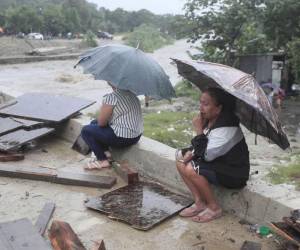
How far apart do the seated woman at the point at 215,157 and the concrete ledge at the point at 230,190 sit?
5.3 inches

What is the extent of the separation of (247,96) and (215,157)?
26.0 inches

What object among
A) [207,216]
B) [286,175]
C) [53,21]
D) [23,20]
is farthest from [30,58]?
[53,21]

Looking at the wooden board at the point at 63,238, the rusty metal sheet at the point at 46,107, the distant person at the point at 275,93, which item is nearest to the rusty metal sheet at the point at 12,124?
the rusty metal sheet at the point at 46,107

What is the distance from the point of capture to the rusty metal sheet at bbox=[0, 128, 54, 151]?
19.7 feet

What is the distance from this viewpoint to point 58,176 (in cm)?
516

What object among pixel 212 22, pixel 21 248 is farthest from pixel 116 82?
pixel 212 22

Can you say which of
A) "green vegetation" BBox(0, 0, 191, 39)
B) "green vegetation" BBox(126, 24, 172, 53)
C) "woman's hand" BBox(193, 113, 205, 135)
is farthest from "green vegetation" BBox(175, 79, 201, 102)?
"green vegetation" BBox(126, 24, 172, 53)

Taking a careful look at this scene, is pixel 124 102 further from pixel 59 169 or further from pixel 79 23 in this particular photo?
pixel 79 23

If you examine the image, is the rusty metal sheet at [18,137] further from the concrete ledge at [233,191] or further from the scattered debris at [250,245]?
the scattered debris at [250,245]

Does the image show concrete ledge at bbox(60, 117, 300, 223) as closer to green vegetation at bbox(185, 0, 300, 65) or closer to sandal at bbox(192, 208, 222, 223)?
sandal at bbox(192, 208, 222, 223)

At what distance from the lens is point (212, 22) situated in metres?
13.2

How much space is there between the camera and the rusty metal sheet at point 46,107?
6782 millimetres

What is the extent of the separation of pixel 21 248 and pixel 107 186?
1.62m

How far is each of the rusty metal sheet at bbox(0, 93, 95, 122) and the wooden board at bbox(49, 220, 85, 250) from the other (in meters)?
3.02
